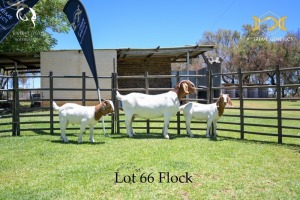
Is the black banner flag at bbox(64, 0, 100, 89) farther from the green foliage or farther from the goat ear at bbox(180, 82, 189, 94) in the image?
the green foliage

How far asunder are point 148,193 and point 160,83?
16629 millimetres

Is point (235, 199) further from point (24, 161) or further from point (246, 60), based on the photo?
point (246, 60)

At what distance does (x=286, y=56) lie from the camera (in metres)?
39.3

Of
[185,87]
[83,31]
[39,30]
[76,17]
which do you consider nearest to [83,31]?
[83,31]

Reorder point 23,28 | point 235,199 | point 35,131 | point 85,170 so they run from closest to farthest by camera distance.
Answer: point 235,199 < point 85,170 < point 35,131 < point 23,28

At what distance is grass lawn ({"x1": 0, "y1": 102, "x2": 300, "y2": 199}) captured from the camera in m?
4.25

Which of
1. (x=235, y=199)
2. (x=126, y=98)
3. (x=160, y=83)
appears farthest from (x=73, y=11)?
(x=160, y=83)

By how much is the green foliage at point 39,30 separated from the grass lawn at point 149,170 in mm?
13585

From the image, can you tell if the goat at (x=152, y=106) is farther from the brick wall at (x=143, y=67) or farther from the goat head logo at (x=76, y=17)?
the brick wall at (x=143, y=67)

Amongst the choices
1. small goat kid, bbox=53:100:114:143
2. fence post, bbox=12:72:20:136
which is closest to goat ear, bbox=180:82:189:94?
small goat kid, bbox=53:100:114:143

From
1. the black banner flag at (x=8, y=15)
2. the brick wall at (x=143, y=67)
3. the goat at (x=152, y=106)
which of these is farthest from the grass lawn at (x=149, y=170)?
the brick wall at (x=143, y=67)

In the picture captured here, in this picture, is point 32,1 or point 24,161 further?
point 32,1

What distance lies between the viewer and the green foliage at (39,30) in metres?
19.8

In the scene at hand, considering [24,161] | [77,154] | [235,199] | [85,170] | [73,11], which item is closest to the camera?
[235,199]
